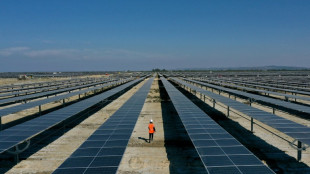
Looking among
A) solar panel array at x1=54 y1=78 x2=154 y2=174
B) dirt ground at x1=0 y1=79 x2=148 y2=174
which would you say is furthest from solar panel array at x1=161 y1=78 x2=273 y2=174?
dirt ground at x1=0 y1=79 x2=148 y2=174

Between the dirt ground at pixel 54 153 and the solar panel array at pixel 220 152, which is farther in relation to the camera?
the dirt ground at pixel 54 153

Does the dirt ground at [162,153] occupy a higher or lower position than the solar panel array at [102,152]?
lower

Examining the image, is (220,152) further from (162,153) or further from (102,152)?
(102,152)

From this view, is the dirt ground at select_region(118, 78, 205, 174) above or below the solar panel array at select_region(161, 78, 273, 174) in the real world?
below

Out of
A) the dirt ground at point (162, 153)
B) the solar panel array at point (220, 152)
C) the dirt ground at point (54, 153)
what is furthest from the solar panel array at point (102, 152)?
the solar panel array at point (220, 152)

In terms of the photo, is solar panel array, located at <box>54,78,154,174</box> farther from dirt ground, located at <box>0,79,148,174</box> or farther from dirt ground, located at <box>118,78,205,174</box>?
dirt ground, located at <box>0,79,148,174</box>

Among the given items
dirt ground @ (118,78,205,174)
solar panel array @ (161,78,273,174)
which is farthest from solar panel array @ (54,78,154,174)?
solar panel array @ (161,78,273,174)

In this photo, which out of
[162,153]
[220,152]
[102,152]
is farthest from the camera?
[162,153]

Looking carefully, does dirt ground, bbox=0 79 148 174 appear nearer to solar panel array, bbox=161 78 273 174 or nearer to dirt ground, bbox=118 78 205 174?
dirt ground, bbox=118 78 205 174

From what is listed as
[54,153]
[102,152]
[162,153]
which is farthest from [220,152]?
[54,153]

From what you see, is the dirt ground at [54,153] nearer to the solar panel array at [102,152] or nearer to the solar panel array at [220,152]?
the solar panel array at [102,152]

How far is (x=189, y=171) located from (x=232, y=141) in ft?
7.09

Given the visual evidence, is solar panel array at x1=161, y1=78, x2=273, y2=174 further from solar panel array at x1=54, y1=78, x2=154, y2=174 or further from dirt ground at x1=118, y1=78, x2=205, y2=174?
solar panel array at x1=54, y1=78, x2=154, y2=174

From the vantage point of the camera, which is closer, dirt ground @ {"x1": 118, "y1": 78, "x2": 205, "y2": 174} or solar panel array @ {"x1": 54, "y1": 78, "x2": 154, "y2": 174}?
solar panel array @ {"x1": 54, "y1": 78, "x2": 154, "y2": 174}
